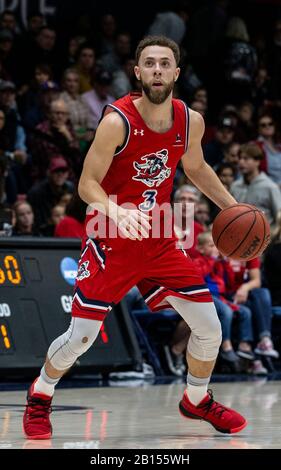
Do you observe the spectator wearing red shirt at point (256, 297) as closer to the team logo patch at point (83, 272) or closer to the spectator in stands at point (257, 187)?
the spectator in stands at point (257, 187)

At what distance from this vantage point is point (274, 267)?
12.6 metres

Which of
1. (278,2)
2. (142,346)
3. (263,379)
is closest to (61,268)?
(142,346)

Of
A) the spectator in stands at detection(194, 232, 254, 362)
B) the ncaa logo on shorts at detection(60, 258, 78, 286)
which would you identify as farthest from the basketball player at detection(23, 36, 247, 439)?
the spectator in stands at detection(194, 232, 254, 362)

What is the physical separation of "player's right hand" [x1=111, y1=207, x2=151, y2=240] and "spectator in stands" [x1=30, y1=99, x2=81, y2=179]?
284 inches

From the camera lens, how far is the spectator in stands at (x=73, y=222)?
11391mm

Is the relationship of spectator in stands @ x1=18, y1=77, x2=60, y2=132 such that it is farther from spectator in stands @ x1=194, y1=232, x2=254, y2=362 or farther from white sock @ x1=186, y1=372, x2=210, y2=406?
white sock @ x1=186, y1=372, x2=210, y2=406

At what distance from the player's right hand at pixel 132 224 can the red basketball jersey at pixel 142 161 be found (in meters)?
0.41

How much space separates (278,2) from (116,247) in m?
13.2

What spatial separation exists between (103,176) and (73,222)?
189 inches

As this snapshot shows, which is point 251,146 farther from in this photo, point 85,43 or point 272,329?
point 85,43

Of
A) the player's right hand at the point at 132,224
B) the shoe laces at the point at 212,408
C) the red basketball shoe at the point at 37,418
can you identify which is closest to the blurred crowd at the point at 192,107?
the red basketball shoe at the point at 37,418

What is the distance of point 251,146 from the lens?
1325cm

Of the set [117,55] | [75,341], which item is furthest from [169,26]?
[75,341]

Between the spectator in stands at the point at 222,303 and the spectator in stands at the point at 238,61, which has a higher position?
the spectator in stands at the point at 238,61
